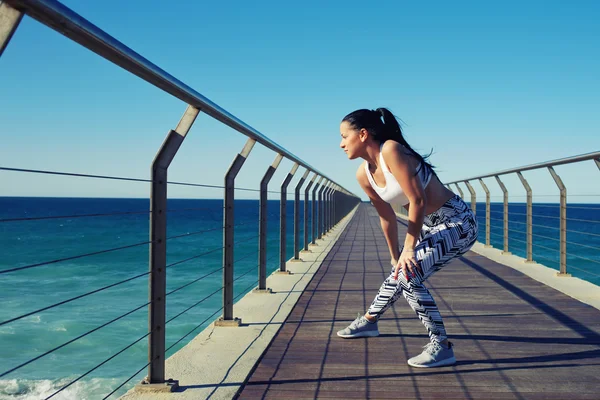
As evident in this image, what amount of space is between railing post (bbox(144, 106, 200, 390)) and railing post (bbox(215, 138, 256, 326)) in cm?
102

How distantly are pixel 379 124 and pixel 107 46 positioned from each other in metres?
1.38

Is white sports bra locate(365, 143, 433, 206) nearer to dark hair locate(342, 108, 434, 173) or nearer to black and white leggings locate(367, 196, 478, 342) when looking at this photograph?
dark hair locate(342, 108, 434, 173)

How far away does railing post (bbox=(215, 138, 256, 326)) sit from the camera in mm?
3334

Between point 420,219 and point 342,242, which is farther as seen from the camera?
point 342,242

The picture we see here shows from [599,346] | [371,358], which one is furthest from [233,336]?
[599,346]

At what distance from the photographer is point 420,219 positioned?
8.26ft

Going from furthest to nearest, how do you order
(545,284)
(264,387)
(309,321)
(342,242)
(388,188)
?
(342,242), (545,284), (309,321), (388,188), (264,387)

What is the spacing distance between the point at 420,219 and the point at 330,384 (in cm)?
79

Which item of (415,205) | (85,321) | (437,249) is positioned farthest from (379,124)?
(85,321)

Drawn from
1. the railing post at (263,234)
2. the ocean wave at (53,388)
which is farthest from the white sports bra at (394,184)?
the ocean wave at (53,388)

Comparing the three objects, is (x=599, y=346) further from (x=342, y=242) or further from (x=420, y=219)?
(x=342, y=242)

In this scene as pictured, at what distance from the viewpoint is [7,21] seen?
4.20 feet

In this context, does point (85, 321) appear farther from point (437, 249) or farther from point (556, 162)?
point (437, 249)

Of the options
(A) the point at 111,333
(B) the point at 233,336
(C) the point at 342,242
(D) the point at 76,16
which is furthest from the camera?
(A) the point at 111,333
